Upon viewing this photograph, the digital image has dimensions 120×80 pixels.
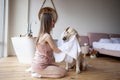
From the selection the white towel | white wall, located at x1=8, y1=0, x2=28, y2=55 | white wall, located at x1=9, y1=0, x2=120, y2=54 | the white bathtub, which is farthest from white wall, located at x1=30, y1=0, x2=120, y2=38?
the white towel

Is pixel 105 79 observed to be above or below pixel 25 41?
below

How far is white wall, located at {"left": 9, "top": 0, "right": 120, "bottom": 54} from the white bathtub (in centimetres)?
157

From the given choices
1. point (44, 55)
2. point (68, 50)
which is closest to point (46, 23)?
point (44, 55)

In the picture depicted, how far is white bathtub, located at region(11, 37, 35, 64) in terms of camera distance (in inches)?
145

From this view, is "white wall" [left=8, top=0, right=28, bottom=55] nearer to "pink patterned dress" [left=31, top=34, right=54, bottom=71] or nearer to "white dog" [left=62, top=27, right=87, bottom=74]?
"white dog" [left=62, top=27, right=87, bottom=74]

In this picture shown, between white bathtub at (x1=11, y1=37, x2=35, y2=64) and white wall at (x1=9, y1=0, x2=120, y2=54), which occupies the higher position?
white wall at (x1=9, y1=0, x2=120, y2=54)

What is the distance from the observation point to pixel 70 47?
2789 millimetres

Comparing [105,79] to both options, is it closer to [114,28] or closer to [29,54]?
[29,54]

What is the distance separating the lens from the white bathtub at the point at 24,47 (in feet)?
12.0

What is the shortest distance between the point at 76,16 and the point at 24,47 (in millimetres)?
2714

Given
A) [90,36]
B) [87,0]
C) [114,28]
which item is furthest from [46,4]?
[114,28]

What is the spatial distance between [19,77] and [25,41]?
1.26 m

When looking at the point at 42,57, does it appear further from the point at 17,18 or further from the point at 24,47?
the point at 17,18

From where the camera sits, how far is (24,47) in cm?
371
